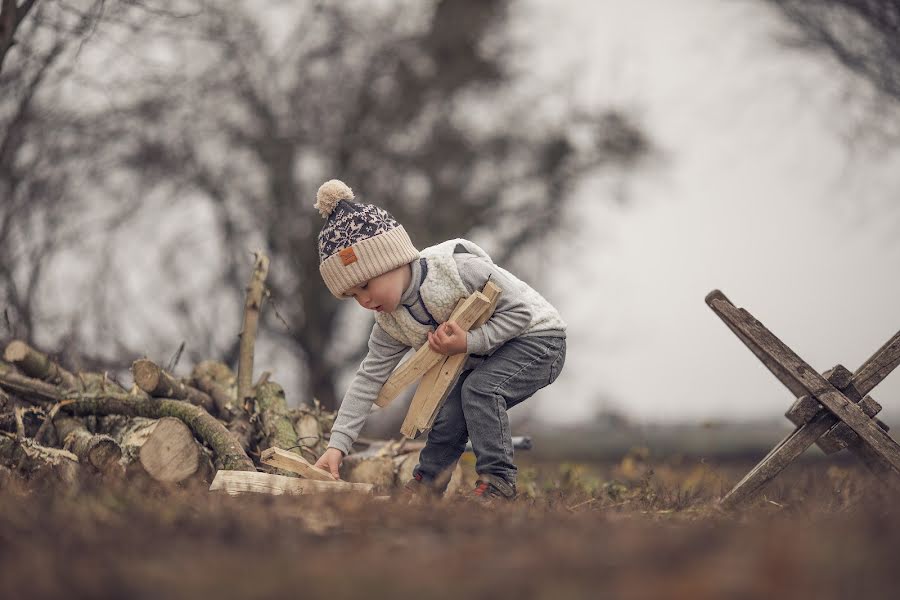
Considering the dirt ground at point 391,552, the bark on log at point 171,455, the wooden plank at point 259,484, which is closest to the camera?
the dirt ground at point 391,552

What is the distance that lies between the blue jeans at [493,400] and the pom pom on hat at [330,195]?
3.71 feet

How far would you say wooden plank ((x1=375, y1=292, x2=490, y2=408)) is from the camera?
4.96m

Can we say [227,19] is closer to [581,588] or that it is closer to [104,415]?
[104,415]

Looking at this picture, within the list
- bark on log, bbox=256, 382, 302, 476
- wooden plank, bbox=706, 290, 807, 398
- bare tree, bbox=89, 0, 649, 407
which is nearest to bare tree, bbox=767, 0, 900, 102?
bare tree, bbox=89, 0, 649, 407

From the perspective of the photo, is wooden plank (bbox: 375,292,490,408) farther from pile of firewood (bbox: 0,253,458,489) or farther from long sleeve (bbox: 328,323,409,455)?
pile of firewood (bbox: 0,253,458,489)

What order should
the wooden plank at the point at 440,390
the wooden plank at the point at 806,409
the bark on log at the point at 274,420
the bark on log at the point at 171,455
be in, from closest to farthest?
1. the wooden plank at the point at 440,390
2. the wooden plank at the point at 806,409
3. the bark on log at the point at 171,455
4. the bark on log at the point at 274,420

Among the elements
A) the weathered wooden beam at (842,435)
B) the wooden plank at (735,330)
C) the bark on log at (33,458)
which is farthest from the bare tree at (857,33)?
the bark on log at (33,458)

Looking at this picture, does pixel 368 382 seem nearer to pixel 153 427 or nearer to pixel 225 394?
pixel 153 427

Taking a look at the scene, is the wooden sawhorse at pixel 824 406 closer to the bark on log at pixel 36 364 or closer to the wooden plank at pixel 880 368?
the wooden plank at pixel 880 368

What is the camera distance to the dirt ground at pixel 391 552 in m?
2.09

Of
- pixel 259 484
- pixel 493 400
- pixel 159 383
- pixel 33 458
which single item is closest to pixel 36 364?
pixel 159 383

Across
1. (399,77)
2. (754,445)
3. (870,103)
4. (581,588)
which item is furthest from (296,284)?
(581,588)

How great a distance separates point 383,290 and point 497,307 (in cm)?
63

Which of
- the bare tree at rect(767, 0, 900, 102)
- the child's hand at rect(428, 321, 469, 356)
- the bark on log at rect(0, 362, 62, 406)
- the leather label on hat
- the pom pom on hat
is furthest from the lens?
the bare tree at rect(767, 0, 900, 102)
